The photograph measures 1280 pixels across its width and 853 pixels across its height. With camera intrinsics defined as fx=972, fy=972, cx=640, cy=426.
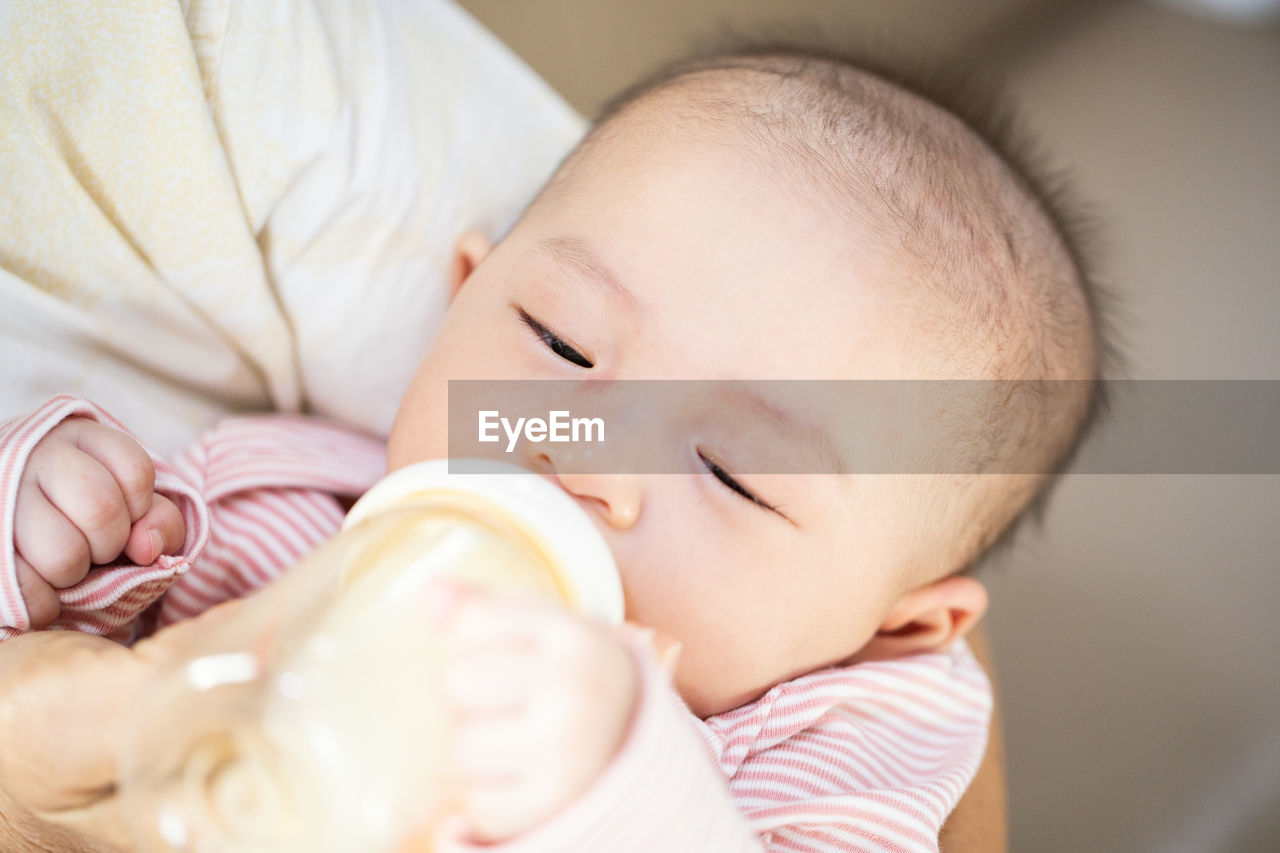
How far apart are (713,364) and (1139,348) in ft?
3.97

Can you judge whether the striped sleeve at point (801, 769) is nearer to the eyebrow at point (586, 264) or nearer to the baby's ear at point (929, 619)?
the baby's ear at point (929, 619)

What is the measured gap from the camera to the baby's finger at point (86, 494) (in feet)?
2.55

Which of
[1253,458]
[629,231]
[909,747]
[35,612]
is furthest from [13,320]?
[1253,458]

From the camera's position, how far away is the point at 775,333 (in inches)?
32.7

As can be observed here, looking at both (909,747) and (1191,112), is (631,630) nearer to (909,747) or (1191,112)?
(909,747)

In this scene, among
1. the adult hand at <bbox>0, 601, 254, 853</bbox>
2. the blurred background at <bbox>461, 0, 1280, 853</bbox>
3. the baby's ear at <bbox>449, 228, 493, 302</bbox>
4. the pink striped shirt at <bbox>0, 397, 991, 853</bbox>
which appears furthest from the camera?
the blurred background at <bbox>461, 0, 1280, 853</bbox>

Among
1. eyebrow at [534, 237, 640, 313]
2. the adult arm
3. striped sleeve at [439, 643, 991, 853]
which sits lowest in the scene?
the adult arm

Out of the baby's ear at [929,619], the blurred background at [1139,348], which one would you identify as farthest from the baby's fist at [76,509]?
the blurred background at [1139,348]

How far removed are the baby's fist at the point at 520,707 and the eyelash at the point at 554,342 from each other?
37 cm

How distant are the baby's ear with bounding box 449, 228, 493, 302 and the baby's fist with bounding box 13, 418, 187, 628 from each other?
0.41m

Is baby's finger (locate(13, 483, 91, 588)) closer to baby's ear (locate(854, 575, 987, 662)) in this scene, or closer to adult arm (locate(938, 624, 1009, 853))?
baby's ear (locate(854, 575, 987, 662))

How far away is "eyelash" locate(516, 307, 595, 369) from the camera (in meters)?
0.84

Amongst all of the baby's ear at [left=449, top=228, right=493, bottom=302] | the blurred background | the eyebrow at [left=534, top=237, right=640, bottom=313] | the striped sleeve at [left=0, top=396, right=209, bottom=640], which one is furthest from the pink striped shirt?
the blurred background

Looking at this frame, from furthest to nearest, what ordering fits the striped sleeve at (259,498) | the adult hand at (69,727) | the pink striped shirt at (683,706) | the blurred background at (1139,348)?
the blurred background at (1139,348) < the striped sleeve at (259,498) < the pink striped shirt at (683,706) < the adult hand at (69,727)
